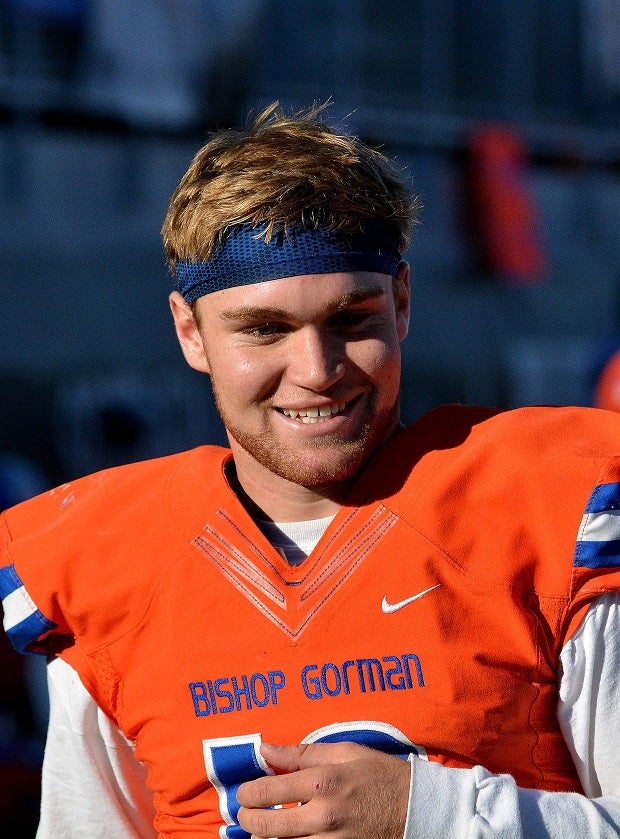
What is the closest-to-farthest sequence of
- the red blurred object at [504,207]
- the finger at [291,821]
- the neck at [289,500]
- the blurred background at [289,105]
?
the finger at [291,821], the neck at [289,500], the blurred background at [289,105], the red blurred object at [504,207]

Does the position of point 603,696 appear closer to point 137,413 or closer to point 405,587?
point 405,587

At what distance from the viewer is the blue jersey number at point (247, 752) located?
1.47 metres

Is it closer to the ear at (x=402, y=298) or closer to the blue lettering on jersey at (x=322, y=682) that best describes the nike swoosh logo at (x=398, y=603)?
the blue lettering on jersey at (x=322, y=682)

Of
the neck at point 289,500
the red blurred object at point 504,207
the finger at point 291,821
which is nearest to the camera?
the finger at point 291,821

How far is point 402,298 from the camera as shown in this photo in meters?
1.73

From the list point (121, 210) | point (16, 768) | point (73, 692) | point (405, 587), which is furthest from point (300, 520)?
point (121, 210)

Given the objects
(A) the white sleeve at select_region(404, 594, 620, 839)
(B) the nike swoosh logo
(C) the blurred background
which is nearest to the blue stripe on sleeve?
(A) the white sleeve at select_region(404, 594, 620, 839)

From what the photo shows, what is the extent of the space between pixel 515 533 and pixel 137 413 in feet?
17.7

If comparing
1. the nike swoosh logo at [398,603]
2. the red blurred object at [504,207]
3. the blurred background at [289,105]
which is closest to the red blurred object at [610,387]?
the blurred background at [289,105]

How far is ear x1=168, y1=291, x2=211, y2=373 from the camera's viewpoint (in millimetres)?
1768

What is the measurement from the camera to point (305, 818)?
1360mm

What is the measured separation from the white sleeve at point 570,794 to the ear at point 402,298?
0.50m

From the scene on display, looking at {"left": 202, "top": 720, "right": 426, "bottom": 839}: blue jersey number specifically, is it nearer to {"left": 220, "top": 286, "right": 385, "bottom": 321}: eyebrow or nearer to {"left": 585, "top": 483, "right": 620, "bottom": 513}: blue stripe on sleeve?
{"left": 585, "top": 483, "right": 620, "bottom": 513}: blue stripe on sleeve

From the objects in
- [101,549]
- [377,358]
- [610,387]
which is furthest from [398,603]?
[610,387]
